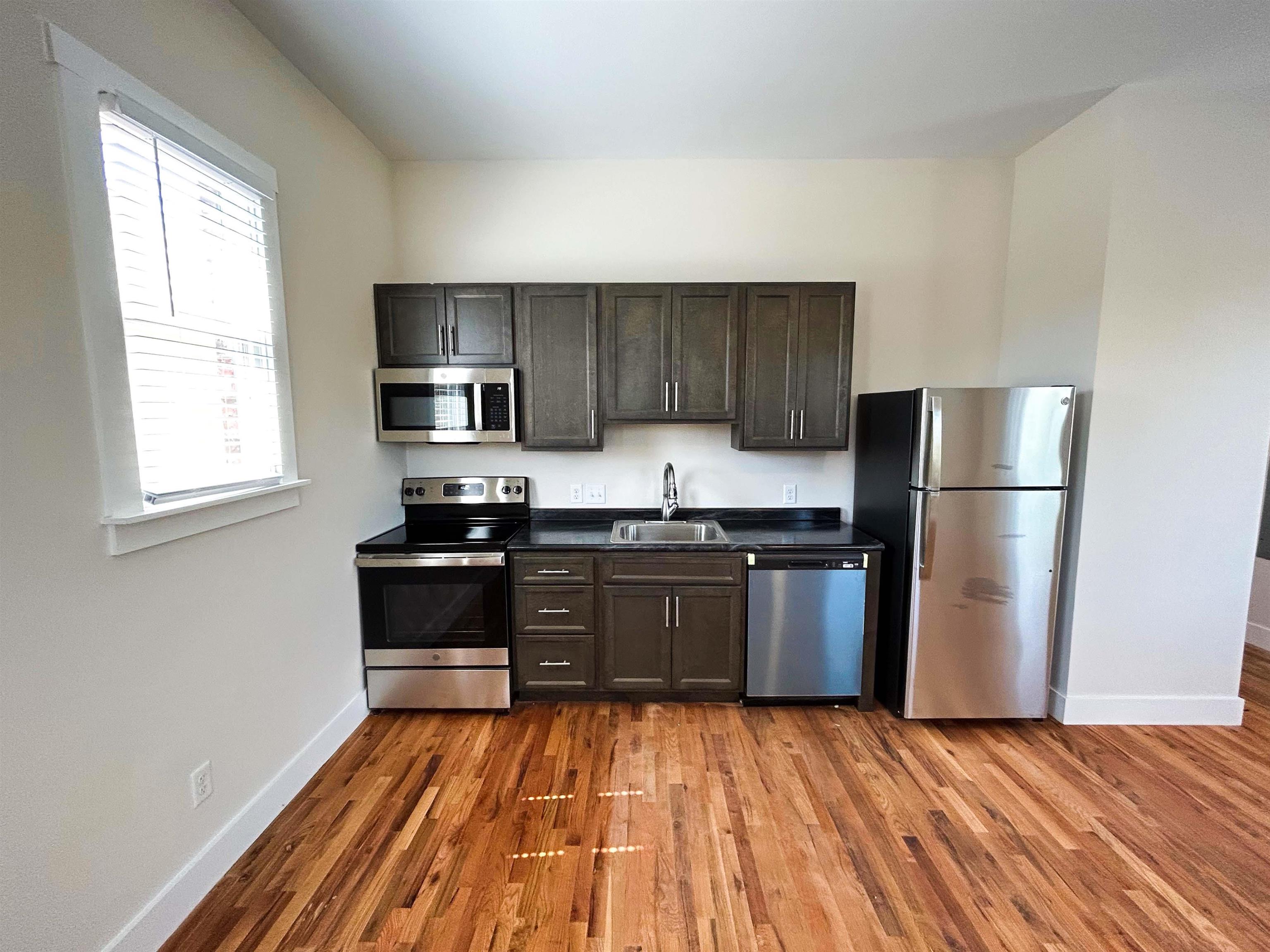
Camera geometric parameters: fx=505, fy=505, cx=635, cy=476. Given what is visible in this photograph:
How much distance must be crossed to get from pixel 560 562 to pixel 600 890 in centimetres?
Result: 129

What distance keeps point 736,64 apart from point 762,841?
9.60 ft

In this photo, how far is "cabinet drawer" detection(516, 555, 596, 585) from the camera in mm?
2508

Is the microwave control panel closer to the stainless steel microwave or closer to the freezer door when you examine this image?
the stainless steel microwave

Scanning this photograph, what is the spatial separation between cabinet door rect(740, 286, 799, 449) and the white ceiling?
820 mm

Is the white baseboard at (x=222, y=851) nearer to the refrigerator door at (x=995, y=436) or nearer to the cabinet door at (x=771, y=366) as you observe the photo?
the cabinet door at (x=771, y=366)

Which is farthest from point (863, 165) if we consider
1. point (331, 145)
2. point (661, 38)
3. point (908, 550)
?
point (331, 145)

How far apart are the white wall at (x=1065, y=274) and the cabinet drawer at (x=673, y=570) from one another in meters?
1.63

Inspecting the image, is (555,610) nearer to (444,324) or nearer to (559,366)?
(559,366)

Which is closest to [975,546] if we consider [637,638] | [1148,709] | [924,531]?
[924,531]

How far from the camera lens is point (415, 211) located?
9.39ft

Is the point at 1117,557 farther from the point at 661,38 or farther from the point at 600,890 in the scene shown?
the point at 661,38

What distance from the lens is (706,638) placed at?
8.30 ft

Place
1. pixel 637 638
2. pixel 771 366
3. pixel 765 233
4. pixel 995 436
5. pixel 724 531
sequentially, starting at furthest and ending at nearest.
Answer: pixel 765 233 < pixel 724 531 < pixel 771 366 < pixel 637 638 < pixel 995 436

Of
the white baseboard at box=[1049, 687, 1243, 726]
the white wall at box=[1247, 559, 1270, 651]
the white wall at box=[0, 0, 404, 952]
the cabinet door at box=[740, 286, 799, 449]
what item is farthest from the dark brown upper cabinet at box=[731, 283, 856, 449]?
the white wall at box=[1247, 559, 1270, 651]
